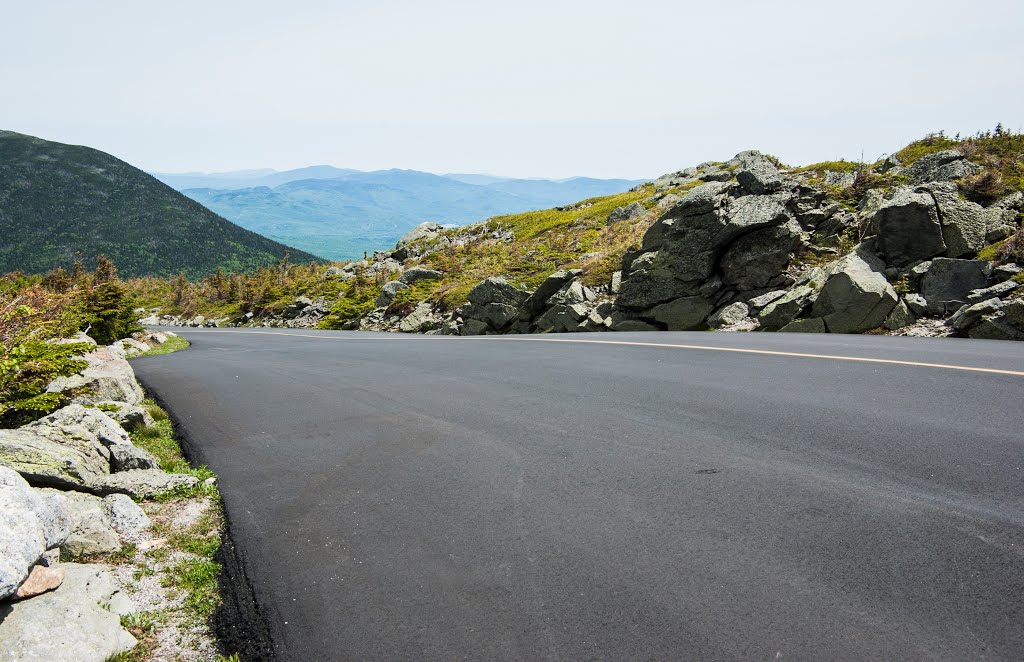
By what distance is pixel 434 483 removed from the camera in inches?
206

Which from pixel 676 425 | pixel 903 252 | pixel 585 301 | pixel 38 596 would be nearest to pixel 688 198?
pixel 585 301

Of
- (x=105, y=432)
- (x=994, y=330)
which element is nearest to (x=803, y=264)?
(x=994, y=330)

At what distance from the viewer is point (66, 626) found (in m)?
3.09

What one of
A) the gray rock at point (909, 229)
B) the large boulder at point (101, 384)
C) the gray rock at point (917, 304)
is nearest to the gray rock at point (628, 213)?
the gray rock at point (909, 229)

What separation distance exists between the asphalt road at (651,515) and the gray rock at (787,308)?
234 inches

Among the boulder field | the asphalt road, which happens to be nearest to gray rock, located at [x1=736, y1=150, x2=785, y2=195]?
the boulder field

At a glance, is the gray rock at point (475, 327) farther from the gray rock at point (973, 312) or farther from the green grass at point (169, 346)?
the gray rock at point (973, 312)

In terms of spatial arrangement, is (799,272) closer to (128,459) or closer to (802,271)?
(802,271)

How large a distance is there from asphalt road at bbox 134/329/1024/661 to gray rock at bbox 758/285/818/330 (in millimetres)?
5953

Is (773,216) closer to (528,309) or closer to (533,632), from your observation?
(528,309)

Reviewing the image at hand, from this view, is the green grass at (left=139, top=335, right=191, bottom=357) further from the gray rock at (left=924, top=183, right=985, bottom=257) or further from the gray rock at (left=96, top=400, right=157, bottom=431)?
the gray rock at (left=924, top=183, right=985, bottom=257)

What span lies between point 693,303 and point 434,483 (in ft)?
45.4

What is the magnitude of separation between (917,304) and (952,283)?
0.95 m

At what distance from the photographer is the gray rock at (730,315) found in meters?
16.2
